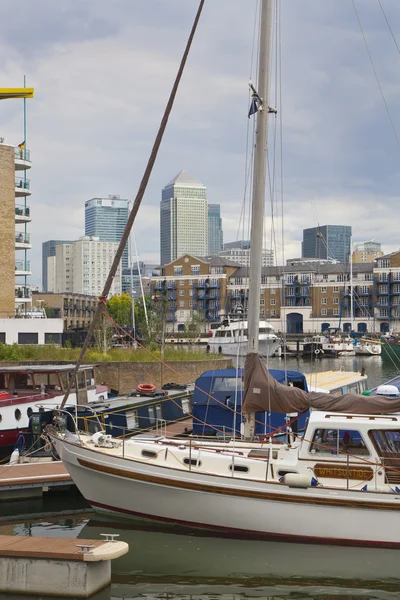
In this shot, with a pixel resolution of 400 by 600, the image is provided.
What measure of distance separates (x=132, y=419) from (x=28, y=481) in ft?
23.1

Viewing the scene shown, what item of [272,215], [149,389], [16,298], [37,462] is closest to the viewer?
[37,462]

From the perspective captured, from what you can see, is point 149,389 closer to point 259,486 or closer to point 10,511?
point 10,511

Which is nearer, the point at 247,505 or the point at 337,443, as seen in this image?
the point at 247,505

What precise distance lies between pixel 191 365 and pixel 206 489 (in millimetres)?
27415

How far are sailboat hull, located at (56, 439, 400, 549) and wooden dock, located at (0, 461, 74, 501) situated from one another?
9.37 ft

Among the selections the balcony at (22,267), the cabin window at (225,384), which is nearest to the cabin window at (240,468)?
the cabin window at (225,384)

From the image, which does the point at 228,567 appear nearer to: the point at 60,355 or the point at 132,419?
the point at 132,419

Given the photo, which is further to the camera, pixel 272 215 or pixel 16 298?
pixel 16 298

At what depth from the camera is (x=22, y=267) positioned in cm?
6356

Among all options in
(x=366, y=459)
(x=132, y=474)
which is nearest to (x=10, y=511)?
(x=132, y=474)

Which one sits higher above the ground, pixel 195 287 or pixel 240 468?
pixel 195 287

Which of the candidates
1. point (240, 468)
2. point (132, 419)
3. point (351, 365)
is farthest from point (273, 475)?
point (351, 365)

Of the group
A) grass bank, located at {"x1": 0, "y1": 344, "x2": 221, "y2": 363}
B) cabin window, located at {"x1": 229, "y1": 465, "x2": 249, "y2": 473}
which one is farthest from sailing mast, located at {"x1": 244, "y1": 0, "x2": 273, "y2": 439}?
grass bank, located at {"x1": 0, "y1": 344, "x2": 221, "y2": 363}

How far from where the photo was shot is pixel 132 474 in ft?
53.7
